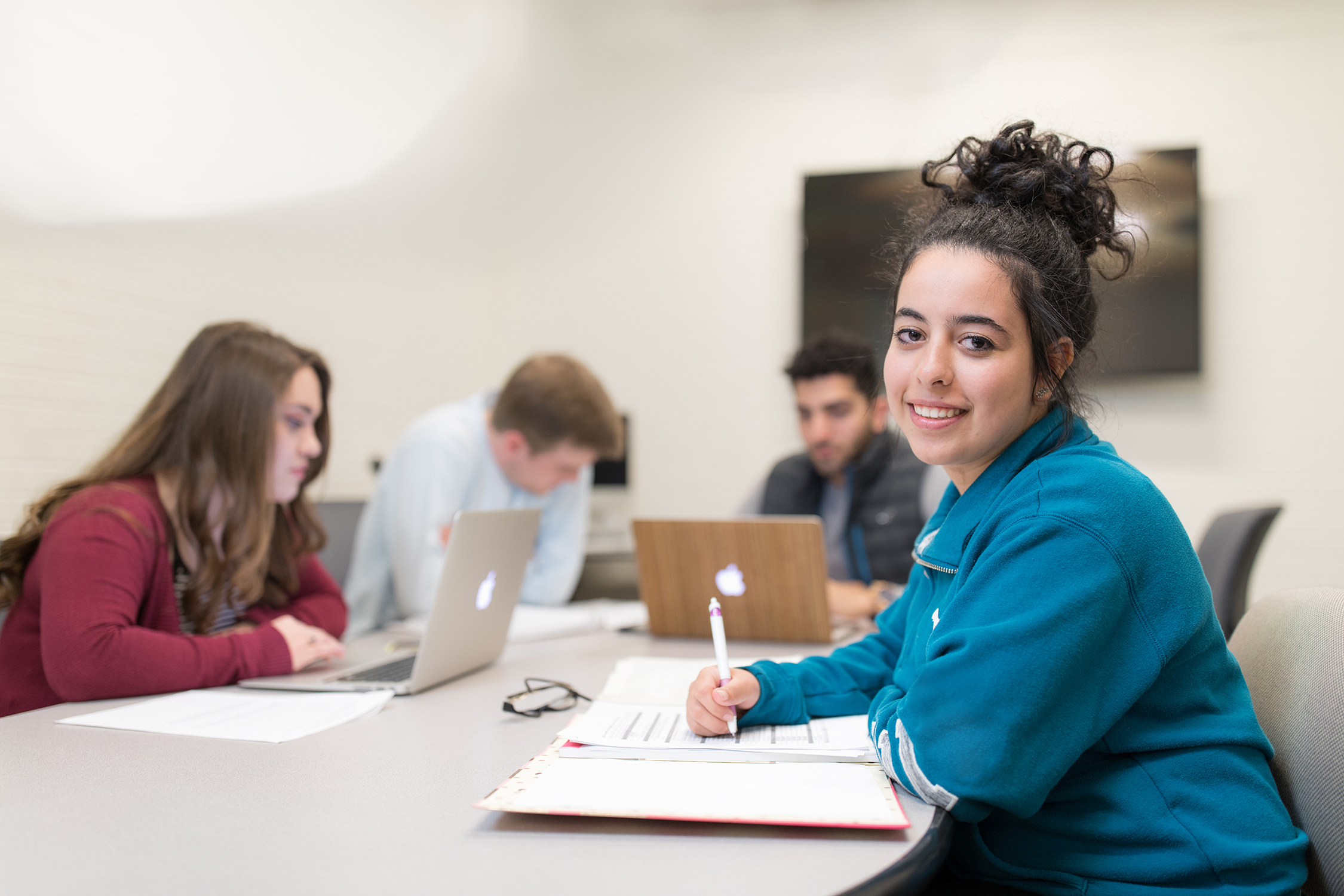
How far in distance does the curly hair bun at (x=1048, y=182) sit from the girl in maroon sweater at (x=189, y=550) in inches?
47.8

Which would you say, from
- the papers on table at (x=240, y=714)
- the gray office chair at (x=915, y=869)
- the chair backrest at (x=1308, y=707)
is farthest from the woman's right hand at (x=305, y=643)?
the chair backrest at (x=1308, y=707)

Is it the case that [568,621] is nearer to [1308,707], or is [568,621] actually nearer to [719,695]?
[719,695]

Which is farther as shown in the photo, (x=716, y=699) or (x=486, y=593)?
(x=486, y=593)

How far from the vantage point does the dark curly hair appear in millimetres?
963

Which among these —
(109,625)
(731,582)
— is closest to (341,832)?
(109,625)

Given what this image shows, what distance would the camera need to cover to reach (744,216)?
4.12 metres

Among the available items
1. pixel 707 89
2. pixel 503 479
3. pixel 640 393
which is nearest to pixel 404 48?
pixel 707 89

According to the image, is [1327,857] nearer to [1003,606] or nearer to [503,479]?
[1003,606]

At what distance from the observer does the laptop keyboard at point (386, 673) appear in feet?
4.60

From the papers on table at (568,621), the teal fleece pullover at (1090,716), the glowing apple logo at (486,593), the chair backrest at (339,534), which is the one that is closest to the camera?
the teal fleece pullover at (1090,716)

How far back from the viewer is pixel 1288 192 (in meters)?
3.60

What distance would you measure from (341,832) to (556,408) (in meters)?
1.63

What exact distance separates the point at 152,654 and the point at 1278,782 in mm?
1446

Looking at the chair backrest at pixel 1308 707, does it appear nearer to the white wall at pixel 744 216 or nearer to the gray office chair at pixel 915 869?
the gray office chair at pixel 915 869
